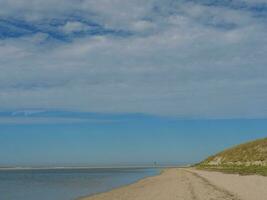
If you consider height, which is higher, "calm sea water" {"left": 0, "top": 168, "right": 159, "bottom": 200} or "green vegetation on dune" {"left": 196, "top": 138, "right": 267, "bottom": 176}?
"green vegetation on dune" {"left": 196, "top": 138, "right": 267, "bottom": 176}

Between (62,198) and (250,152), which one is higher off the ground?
(250,152)

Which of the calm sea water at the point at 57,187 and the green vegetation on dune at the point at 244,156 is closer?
the calm sea water at the point at 57,187

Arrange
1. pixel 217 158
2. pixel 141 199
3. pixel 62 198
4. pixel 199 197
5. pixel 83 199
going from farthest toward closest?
1. pixel 217 158
2. pixel 62 198
3. pixel 83 199
4. pixel 141 199
5. pixel 199 197

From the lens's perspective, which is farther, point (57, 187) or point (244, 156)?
point (244, 156)

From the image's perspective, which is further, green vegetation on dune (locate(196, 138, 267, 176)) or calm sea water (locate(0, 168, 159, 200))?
green vegetation on dune (locate(196, 138, 267, 176))

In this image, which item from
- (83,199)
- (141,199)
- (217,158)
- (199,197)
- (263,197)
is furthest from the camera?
(217,158)

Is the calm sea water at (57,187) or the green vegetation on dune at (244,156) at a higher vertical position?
the green vegetation on dune at (244,156)

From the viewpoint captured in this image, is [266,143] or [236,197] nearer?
[236,197]

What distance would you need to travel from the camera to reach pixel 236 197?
28516 millimetres

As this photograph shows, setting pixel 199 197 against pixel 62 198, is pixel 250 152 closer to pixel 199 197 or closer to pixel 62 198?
pixel 62 198

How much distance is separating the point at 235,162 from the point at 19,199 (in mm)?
57791

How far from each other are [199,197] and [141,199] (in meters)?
6.76

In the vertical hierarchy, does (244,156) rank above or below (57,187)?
above

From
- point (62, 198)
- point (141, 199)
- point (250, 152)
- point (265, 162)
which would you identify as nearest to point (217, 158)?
point (250, 152)
